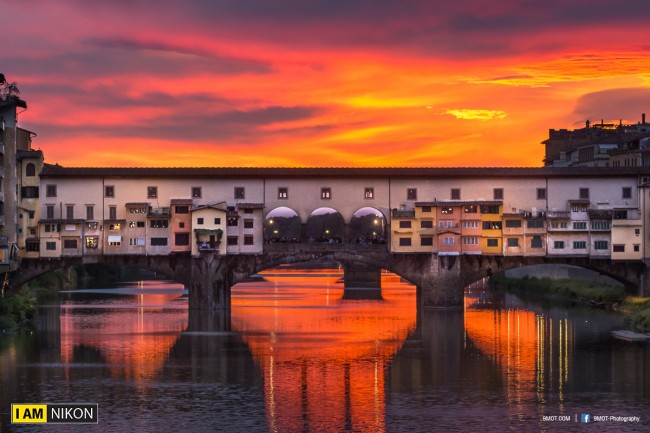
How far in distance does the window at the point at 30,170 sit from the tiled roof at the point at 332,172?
0.80m

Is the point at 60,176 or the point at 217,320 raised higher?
the point at 60,176

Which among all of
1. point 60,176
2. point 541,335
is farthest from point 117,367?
point 60,176

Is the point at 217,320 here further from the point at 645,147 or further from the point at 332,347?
the point at 645,147

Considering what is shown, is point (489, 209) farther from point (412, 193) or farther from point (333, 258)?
point (333, 258)

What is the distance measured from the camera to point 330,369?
58.3 metres

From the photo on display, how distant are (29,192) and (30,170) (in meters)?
1.79

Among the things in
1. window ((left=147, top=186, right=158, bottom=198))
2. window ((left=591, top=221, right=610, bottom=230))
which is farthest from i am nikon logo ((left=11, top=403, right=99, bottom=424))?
window ((left=591, top=221, right=610, bottom=230))

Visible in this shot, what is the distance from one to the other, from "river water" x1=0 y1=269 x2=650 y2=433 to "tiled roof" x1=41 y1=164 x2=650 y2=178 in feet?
36.8

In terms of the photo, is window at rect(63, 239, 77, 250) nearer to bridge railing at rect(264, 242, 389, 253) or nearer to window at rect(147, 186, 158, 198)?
window at rect(147, 186, 158, 198)

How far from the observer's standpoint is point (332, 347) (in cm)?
6731

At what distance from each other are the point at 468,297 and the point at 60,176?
41093mm

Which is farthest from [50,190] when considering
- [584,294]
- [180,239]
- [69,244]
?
[584,294]

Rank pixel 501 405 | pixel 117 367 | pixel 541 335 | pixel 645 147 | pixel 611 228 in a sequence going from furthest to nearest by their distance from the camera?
pixel 645 147 → pixel 611 228 → pixel 541 335 → pixel 117 367 → pixel 501 405

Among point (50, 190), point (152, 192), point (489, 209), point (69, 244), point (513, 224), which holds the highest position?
point (50, 190)
